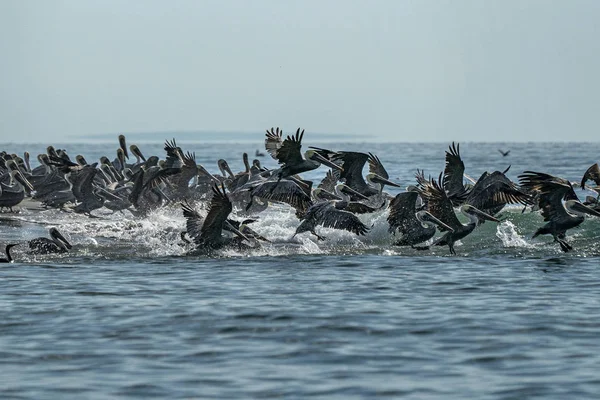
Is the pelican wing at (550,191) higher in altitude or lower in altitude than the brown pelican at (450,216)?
higher

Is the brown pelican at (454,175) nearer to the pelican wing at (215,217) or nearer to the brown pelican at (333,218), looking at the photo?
the brown pelican at (333,218)

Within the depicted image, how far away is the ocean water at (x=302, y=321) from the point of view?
28.8 ft

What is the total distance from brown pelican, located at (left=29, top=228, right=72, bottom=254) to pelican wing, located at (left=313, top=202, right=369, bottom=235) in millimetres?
3853

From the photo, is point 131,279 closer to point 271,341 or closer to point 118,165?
point 271,341

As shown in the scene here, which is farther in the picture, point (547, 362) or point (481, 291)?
point (481, 291)

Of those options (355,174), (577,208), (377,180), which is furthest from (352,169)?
(577,208)

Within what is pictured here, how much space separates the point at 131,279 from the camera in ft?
47.6

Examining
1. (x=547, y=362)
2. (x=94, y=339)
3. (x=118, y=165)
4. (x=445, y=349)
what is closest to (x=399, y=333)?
(x=445, y=349)

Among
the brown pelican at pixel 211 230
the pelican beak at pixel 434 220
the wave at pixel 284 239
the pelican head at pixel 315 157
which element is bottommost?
the wave at pixel 284 239

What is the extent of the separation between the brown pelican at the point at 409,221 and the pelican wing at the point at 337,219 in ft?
1.67

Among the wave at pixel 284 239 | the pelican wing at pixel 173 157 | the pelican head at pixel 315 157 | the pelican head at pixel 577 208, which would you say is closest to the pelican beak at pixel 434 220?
the wave at pixel 284 239

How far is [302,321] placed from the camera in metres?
11.4

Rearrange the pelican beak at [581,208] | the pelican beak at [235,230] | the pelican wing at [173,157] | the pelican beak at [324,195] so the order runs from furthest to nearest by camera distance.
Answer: the pelican wing at [173,157]
the pelican beak at [324,195]
the pelican beak at [581,208]
the pelican beak at [235,230]

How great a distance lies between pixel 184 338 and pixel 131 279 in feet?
13.7
